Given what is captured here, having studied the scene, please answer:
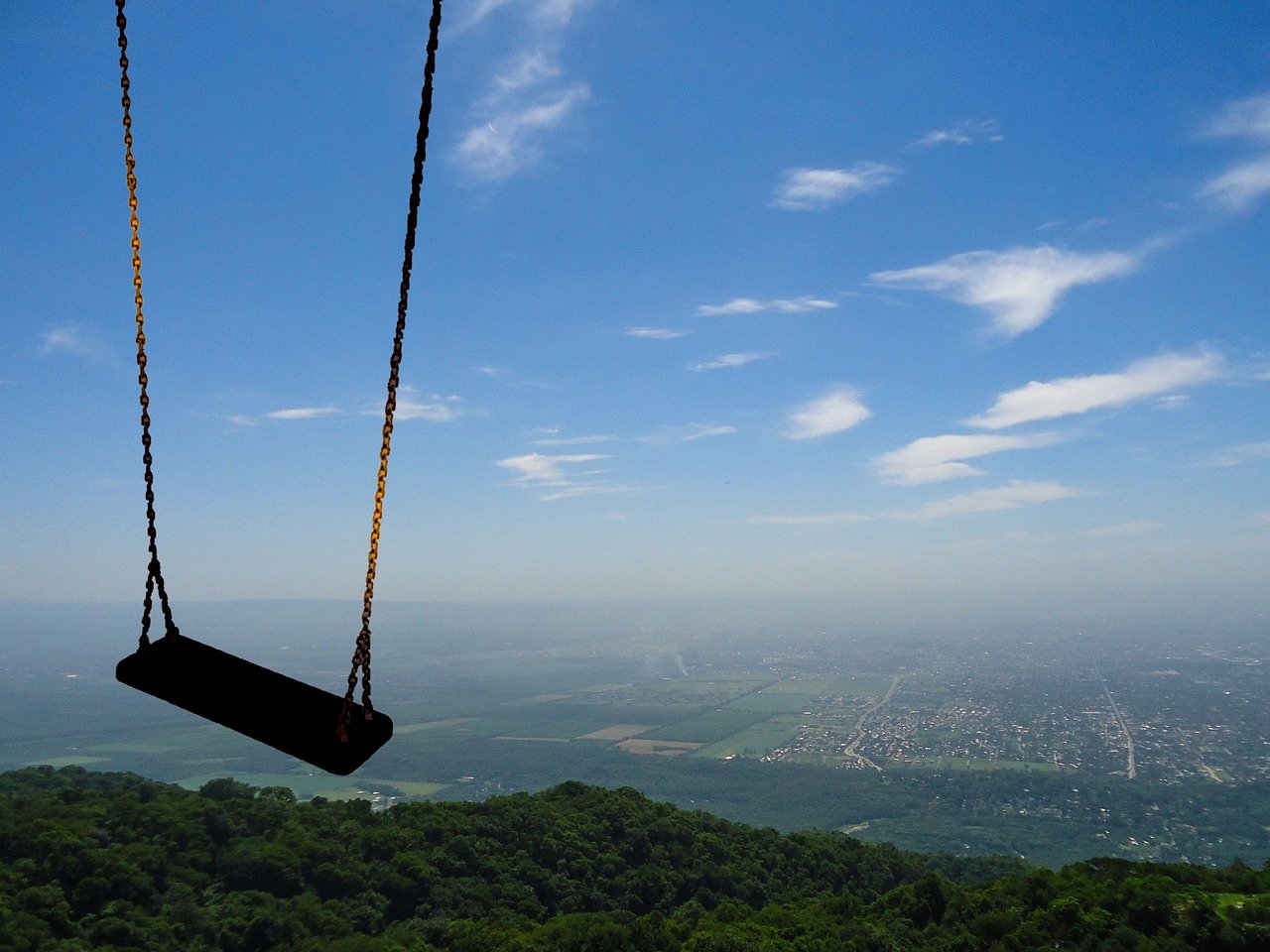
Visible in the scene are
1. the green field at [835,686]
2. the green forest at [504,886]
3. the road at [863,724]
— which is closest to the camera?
the green forest at [504,886]

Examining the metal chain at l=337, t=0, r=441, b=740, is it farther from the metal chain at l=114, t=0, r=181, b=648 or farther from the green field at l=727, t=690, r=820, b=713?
the green field at l=727, t=690, r=820, b=713

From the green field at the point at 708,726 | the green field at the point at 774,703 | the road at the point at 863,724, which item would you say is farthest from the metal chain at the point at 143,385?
the green field at the point at 774,703

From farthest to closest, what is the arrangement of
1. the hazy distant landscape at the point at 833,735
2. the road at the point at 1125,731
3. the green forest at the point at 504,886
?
the road at the point at 1125,731 → the hazy distant landscape at the point at 833,735 → the green forest at the point at 504,886

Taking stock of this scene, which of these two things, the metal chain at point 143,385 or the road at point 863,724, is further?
the road at point 863,724

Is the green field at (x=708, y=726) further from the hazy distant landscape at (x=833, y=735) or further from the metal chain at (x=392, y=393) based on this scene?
the metal chain at (x=392, y=393)

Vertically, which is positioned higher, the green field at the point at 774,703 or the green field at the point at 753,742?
the green field at the point at 753,742

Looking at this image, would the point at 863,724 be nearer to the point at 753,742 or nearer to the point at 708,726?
the point at 753,742
